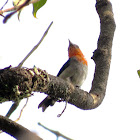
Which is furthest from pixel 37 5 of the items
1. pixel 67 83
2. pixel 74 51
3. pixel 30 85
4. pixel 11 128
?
pixel 74 51

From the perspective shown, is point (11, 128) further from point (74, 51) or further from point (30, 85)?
point (74, 51)

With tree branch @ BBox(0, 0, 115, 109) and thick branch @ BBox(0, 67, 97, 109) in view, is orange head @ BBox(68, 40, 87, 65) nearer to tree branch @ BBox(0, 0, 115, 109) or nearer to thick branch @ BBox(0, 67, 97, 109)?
tree branch @ BBox(0, 0, 115, 109)

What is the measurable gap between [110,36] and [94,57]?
34 cm

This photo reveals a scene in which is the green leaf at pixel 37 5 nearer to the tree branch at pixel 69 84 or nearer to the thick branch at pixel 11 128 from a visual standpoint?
the tree branch at pixel 69 84

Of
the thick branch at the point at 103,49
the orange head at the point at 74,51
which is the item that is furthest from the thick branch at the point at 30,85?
the orange head at the point at 74,51

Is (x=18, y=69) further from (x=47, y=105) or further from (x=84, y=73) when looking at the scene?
(x=84, y=73)

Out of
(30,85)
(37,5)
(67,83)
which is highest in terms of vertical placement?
(37,5)

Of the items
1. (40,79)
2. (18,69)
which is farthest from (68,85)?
(18,69)

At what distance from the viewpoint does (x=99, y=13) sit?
363cm

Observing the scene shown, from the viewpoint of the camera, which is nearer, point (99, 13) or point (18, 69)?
point (18, 69)

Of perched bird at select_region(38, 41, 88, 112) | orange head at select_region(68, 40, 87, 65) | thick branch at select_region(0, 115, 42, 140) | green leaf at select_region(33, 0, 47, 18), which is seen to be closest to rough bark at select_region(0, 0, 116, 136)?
thick branch at select_region(0, 115, 42, 140)

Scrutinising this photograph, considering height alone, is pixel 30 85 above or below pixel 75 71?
below

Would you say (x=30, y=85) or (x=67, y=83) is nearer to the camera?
(x=30, y=85)

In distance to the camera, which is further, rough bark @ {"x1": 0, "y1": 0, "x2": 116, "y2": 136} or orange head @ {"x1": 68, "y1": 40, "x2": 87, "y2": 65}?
orange head @ {"x1": 68, "y1": 40, "x2": 87, "y2": 65}
